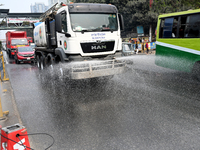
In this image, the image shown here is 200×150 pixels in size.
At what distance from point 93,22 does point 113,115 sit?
3.63 metres

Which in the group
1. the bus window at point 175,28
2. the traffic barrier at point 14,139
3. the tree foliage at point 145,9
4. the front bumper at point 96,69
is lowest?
the traffic barrier at point 14,139

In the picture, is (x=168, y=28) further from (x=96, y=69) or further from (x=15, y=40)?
(x=15, y=40)

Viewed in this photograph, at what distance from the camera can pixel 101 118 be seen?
4.65 metres

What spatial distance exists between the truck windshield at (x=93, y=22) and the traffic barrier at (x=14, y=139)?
4592 mm

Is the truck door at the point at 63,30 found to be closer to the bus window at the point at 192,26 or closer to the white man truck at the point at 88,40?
the white man truck at the point at 88,40

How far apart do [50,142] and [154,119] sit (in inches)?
90.3

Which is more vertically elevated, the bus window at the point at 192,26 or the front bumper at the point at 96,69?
the bus window at the point at 192,26

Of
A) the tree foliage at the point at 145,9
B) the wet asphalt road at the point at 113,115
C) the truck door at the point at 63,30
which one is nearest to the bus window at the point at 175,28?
the wet asphalt road at the point at 113,115

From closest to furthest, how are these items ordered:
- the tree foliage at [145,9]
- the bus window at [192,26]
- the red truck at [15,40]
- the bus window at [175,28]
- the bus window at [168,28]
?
1. the bus window at [192,26]
2. the bus window at [175,28]
3. the bus window at [168,28]
4. the red truck at [15,40]
5. the tree foliage at [145,9]

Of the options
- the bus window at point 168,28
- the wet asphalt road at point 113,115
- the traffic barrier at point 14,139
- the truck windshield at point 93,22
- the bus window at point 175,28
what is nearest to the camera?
the traffic barrier at point 14,139

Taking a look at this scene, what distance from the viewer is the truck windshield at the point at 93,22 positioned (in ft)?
22.1

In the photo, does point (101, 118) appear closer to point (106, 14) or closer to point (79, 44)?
point (79, 44)

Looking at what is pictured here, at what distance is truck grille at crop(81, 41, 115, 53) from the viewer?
6.86m

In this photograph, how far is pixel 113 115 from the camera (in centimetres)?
480
